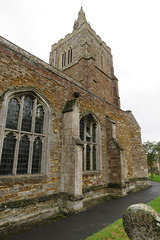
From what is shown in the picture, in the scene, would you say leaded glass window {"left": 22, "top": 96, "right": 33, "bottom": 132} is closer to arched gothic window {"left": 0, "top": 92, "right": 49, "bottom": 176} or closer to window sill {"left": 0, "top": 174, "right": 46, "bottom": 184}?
arched gothic window {"left": 0, "top": 92, "right": 49, "bottom": 176}

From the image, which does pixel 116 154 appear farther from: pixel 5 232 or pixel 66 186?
pixel 5 232

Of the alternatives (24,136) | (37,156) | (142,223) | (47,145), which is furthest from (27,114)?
(142,223)

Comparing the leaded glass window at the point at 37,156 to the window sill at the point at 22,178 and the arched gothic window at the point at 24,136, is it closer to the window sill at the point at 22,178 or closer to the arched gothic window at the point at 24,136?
the arched gothic window at the point at 24,136

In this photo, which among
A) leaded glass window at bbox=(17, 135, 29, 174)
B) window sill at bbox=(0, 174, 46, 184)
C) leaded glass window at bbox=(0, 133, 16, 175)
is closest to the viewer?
window sill at bbox=(0, 174, 46, 184)

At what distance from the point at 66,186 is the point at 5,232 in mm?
2570

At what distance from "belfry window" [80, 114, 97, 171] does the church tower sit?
574cm

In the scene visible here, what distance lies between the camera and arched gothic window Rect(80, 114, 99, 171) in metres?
8.43

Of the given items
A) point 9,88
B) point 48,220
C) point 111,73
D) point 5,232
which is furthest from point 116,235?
point 111,73

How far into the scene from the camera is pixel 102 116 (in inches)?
402

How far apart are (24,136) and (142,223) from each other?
4.96 meters

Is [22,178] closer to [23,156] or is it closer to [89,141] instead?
[23,156]

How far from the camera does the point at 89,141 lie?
350 inches

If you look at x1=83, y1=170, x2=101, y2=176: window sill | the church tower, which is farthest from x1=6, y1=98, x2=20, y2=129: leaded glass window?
the church tower

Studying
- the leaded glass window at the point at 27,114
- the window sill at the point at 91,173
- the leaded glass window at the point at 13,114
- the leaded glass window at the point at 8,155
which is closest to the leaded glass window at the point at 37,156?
the leaded glass window at the point at 27,114
